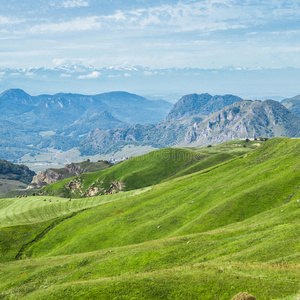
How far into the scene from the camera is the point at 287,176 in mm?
82875

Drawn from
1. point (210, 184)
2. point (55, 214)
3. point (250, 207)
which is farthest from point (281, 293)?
point (55, 214)

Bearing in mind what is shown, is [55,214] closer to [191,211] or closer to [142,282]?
[191,211]

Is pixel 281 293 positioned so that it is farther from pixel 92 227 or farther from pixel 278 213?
pixel 92 227

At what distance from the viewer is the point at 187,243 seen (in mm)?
54750

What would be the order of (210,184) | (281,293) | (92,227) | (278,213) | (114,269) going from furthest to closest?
(210,184) → (92,227) → (278,213) → (114,269) → (281,293)

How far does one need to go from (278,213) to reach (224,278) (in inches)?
1417

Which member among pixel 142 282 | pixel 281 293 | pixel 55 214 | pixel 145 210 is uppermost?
pixel 281 293

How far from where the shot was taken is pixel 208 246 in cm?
5162

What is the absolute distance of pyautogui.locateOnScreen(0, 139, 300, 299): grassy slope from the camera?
3381 centimetres

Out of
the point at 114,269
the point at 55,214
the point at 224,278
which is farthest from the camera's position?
the point at 55,214

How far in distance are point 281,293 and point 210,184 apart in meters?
78.9

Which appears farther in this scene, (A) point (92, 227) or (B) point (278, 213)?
(A) point (92, 227)

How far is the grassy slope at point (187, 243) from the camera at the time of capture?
33.8 metres

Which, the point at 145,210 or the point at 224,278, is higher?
the point at 224,278
